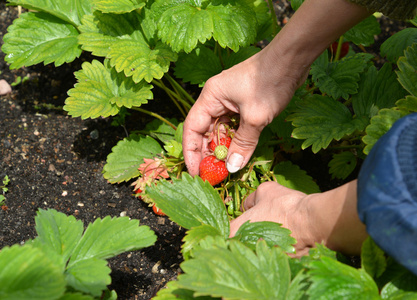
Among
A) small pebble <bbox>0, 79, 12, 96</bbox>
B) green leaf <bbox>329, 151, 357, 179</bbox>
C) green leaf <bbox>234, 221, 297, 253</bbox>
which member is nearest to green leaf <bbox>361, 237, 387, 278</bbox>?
green leaf <bbox>234, 221, 297, 253</bbox>

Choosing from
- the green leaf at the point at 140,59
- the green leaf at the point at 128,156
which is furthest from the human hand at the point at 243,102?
the green leaf at the point at 128,156

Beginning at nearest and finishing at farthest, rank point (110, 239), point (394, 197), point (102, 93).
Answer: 1. point (394, 197)
2. point (110, 239)
3. point (102, 93)

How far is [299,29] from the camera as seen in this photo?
4.60ft

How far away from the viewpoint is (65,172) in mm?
2039

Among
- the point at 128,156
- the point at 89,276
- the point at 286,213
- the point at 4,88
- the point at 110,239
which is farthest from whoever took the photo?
the point at 4,88

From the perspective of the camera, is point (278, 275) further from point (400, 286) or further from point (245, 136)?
point (245, 136)

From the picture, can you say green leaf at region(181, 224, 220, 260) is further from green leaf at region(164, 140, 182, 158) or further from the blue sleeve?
green leaf at region(164, 140, 182, 158)

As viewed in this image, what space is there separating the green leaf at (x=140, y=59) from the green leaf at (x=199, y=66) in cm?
14

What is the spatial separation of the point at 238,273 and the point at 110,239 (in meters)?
0.41

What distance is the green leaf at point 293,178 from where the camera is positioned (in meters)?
1.88

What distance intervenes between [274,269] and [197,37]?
97cm

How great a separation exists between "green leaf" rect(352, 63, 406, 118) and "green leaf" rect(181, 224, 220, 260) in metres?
0.89

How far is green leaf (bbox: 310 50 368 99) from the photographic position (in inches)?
70.3

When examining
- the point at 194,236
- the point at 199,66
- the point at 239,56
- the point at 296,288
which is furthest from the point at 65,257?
the point at 239,56
